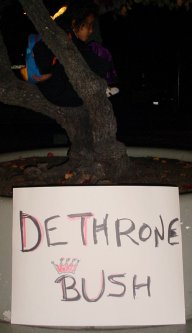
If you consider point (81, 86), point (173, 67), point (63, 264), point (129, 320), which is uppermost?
point (173, 67)

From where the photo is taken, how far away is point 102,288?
2.97m

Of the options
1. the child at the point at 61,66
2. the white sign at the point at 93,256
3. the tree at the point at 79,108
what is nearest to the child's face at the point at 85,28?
the child at the point at 61,66

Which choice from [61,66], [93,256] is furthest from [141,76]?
[93,256]

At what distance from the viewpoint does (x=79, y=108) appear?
Answer: 4.13 metres

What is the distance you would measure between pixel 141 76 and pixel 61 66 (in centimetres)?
1995

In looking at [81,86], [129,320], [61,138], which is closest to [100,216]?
[129,320]

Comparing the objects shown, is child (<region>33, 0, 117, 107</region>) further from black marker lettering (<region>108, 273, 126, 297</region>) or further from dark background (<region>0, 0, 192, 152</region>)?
dark background (<region>0, 0, 192, 152</region>)

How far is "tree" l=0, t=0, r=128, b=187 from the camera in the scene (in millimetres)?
3723

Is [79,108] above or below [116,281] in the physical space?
above

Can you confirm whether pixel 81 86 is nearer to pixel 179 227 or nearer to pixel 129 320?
pixel 179 227

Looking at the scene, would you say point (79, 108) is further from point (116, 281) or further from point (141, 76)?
point (141, 76)

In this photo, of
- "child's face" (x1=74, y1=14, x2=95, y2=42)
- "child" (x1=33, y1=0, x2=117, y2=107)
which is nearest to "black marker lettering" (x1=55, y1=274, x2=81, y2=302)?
"child" (x1=33, y1=0, x2=117, y2=107)

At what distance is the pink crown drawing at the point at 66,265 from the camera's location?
2.97 metres

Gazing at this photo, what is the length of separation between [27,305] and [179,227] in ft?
2.82
